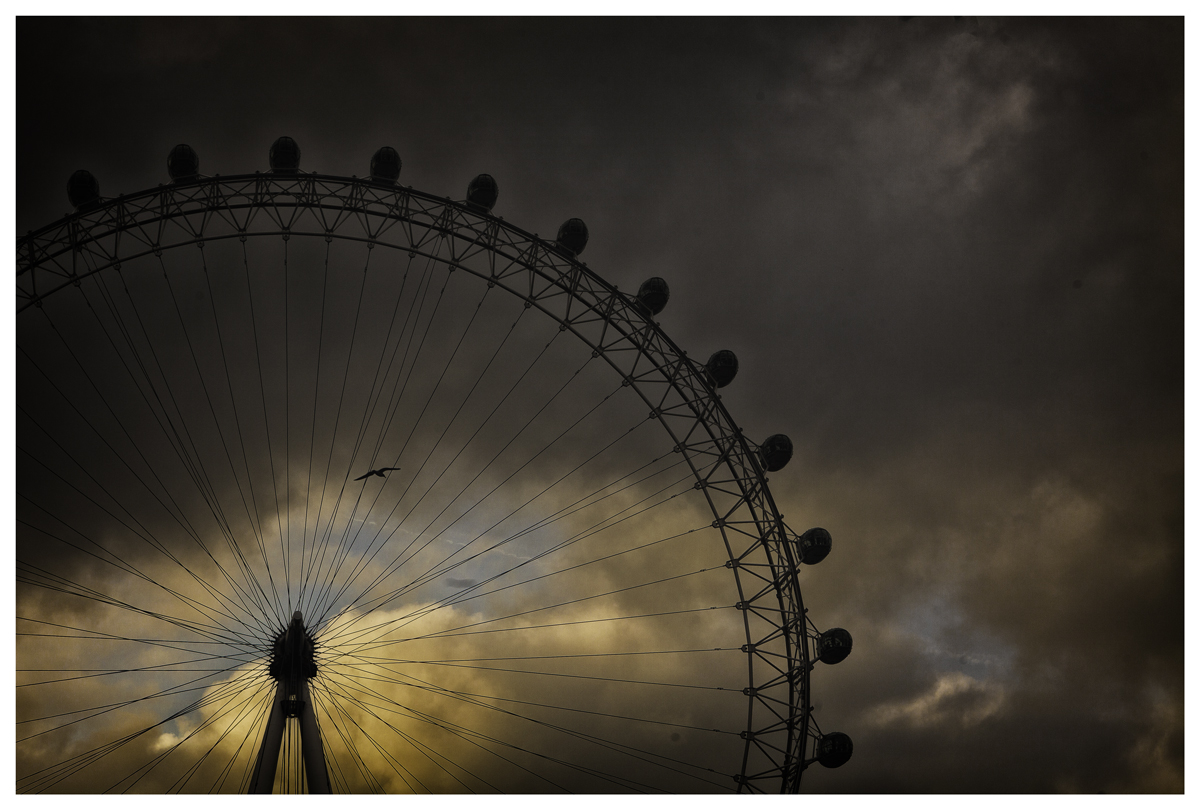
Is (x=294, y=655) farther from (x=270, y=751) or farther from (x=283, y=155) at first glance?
(x=283, y=155)

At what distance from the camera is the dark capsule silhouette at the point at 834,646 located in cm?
2084

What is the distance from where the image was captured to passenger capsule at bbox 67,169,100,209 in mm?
19188

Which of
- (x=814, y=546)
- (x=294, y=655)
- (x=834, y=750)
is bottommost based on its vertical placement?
(x=294, y=655)

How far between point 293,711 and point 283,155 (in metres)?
13.1

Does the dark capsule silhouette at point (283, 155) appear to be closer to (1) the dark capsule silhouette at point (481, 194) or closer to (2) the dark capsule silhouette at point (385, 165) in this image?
(2) the dark capsule silhouette at point (385, 165)

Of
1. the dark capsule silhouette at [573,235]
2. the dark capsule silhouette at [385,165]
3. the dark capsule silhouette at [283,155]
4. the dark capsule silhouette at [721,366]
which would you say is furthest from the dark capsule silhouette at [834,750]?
the dark capsule silhouette at [283,155]

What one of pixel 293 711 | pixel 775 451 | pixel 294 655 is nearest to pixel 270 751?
pixel 293 711

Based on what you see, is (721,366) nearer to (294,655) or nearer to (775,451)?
(775,451)

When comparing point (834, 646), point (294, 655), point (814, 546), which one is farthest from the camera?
point (814, 546)

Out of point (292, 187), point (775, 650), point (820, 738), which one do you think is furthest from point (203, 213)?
point (820, 738)

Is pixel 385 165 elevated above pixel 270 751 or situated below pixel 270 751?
above

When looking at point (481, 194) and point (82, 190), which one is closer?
point (82, 190)

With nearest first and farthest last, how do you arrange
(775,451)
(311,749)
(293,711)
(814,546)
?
(311,749), (293,711), (814,546), (775,451)

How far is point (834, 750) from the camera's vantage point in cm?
2094
